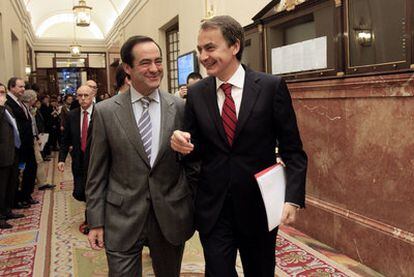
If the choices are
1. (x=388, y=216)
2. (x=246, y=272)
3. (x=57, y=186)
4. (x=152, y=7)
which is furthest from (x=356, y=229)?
(x=152, y=7)

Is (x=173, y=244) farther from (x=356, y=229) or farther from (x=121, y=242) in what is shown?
(x=356, y=229)

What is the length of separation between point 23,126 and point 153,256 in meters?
4.47

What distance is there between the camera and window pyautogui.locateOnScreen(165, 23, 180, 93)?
11773mm

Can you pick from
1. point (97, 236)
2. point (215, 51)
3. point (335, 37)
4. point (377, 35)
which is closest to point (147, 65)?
point (215, 51)

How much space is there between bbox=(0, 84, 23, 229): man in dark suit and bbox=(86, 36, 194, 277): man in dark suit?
3412 millimetres

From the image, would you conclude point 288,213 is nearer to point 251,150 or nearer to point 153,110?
point 251,150

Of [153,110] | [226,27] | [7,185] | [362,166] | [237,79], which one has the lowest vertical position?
[7,185]

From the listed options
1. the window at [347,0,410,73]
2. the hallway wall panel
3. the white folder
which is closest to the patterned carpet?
the hallway wall panel

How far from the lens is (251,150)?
2045 mm

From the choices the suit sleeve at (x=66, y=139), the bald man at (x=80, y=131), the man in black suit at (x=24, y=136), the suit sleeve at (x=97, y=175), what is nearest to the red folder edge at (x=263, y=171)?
the suit sleeve at (x=97, y=175)

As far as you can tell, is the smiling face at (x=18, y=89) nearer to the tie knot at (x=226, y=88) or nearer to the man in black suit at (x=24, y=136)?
the man in black suit at (x=24, y=136)

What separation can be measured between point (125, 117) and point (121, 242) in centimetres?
61

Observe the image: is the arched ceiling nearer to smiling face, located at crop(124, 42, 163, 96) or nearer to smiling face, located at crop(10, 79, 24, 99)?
smiling face, located at crop(10, 79, 24, 99)

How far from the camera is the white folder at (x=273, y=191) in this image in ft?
6.42
